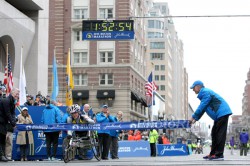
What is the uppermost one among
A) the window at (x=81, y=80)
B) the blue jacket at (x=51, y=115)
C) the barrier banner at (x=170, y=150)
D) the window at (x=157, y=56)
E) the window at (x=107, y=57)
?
the window at (x=157, y=56)

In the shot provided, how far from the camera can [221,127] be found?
1344cm

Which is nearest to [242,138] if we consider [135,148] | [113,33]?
[135,148]

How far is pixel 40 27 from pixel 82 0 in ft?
75.6

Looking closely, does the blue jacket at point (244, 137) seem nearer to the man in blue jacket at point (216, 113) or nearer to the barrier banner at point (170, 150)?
the barrier banner at point (170, 150)

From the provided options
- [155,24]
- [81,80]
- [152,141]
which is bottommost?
[152,141]

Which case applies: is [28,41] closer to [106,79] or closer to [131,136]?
[131,136]

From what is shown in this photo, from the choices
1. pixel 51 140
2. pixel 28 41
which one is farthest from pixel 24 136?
pixel 28 41

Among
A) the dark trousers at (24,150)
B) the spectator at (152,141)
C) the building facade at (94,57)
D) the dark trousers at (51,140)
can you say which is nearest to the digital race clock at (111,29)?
the spectator at (152,141)

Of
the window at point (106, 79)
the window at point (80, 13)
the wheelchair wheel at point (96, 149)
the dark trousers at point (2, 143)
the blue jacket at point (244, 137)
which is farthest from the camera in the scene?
the window at point (80, 13)

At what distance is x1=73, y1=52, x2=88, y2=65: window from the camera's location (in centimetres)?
6912

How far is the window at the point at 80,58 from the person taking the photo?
69.1 m

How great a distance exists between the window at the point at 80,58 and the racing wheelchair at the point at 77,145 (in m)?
52.8

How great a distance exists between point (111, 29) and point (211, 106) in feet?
51.4

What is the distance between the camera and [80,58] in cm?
6931
